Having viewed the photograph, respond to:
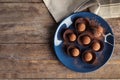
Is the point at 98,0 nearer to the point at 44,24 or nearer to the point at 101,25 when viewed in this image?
the point at 101,25

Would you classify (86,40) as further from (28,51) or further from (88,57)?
(28,51)

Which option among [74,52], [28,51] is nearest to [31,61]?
[28,51]

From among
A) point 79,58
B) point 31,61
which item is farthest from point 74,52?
point 31,61

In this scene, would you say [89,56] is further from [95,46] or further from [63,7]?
[63,7]

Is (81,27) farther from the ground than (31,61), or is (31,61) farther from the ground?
(81,27)

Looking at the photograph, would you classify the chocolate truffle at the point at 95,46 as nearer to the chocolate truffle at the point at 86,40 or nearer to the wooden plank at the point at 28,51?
the chocolate truffle at the point at 86,40
